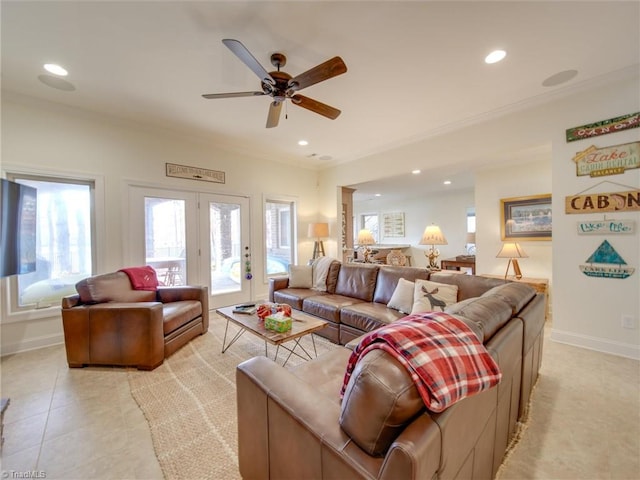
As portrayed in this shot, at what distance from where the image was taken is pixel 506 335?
124 cm

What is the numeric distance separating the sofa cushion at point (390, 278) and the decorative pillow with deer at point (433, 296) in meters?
0.30

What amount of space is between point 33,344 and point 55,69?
9.26ft

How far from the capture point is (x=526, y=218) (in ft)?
13.8

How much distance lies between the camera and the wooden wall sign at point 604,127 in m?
2.45

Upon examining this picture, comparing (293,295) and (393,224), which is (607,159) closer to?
(293,295)

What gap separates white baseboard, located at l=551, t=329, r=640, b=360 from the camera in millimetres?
2527

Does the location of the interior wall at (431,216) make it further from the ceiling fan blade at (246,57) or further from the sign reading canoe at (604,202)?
the ceiling fan blade at (246,57)

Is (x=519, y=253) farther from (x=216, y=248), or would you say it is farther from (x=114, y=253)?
(x=114, y=253)

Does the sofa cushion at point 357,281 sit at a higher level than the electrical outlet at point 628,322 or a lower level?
higher

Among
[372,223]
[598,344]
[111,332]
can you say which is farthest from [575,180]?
[372,223]

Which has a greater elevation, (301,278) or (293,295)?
(301,278)

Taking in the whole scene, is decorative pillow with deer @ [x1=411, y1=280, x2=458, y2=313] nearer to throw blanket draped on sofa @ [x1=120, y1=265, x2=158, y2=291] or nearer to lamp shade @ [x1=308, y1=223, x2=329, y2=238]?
lamp shade @ [x1=308, y1=223, x2=329, y2=238]

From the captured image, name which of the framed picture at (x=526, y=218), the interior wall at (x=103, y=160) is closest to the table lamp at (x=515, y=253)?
the framed picture at (x=526, y=218)

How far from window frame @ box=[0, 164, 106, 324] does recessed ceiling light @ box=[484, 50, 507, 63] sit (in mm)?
4371
